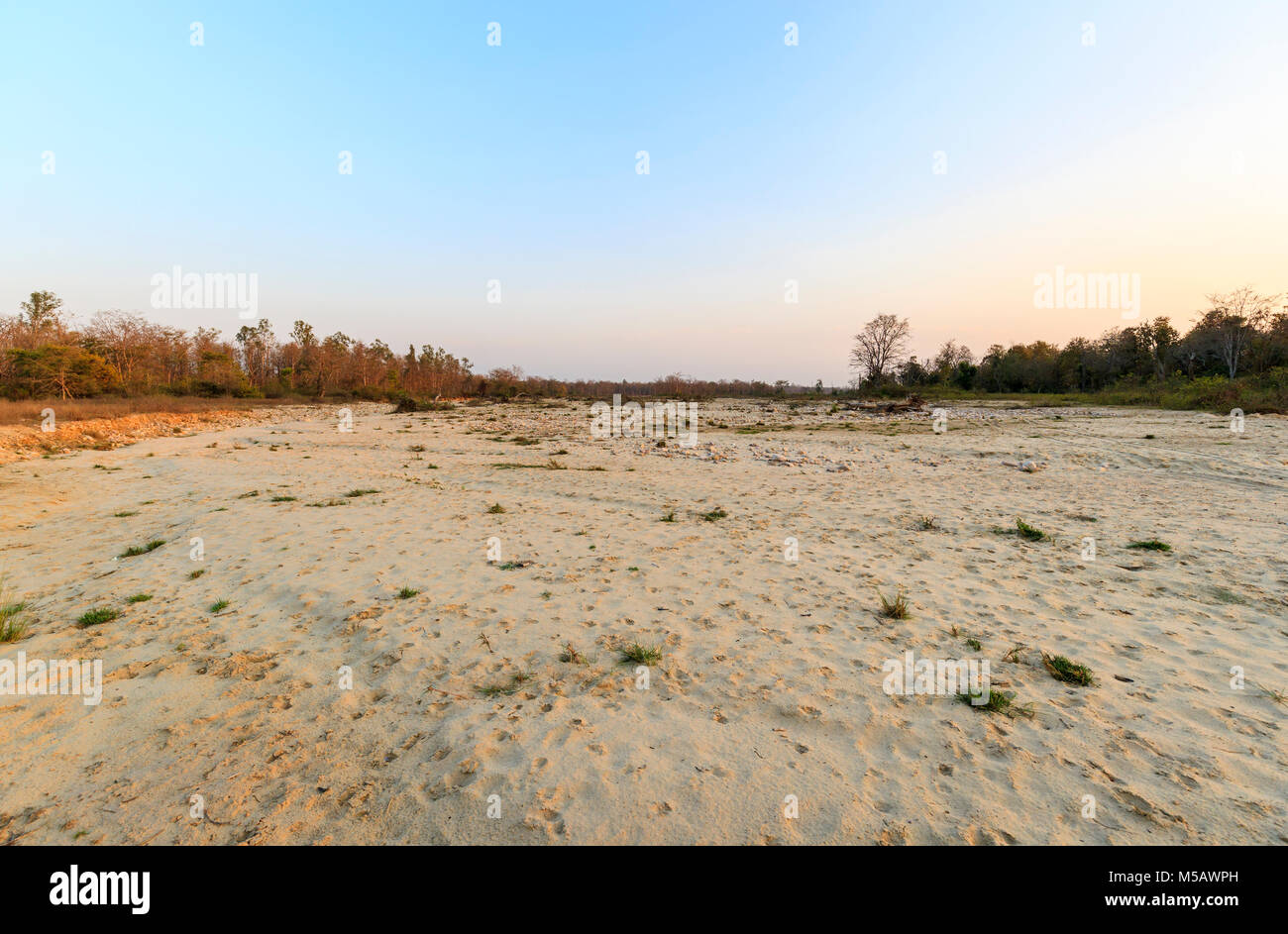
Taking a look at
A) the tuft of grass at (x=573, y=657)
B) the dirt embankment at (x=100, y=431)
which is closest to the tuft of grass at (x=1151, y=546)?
the tuft of grass at (x=573, y=657)

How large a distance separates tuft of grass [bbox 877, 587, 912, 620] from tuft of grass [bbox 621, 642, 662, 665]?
2490mm

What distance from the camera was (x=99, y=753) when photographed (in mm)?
3180

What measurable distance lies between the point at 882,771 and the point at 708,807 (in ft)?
3.71

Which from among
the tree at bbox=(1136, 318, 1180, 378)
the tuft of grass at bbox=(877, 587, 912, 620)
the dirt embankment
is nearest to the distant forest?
the tree at bbox=(1136, 318, 1180, 378)

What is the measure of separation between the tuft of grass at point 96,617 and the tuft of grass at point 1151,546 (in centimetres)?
1273

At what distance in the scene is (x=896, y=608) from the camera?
5.05 m

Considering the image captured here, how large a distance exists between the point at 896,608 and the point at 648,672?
2749 millimetres

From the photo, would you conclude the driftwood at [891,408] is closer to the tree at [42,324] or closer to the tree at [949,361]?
the tree at [949,361]

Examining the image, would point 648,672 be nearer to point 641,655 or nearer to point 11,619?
point 641,655

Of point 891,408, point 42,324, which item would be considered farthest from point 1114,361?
point 42,324

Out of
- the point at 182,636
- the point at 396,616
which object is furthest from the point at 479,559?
the point at 182,636

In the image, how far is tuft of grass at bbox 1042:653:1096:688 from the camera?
3865 millimetres

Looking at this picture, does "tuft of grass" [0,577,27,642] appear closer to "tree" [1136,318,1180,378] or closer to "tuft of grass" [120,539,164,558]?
"tuft of grass" [120,539,164,558]
